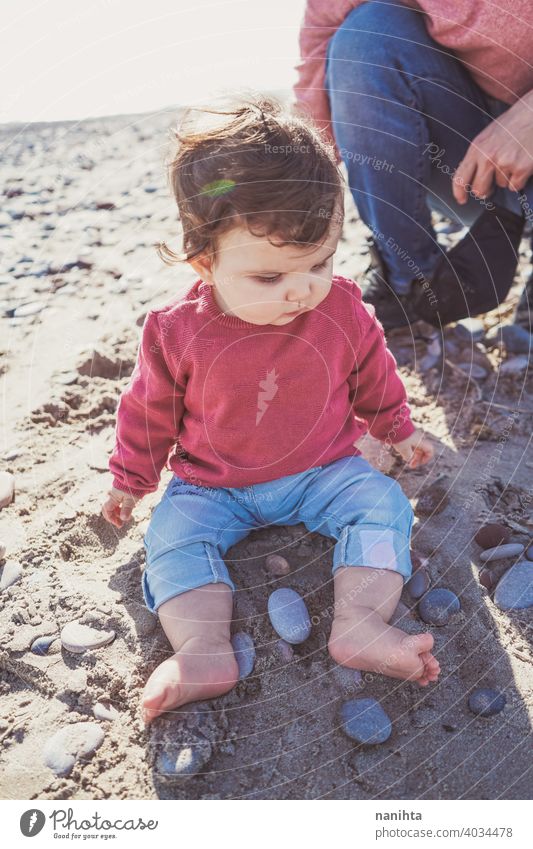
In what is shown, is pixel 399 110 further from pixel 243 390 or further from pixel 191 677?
pixel 191 677

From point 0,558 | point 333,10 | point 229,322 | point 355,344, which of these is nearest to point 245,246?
point 229,322

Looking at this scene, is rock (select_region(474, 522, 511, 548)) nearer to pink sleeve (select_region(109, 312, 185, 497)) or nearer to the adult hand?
pink sleeve (select_region(109, 312, 185, 497))

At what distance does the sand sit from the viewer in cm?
178

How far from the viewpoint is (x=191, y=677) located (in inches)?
72.7

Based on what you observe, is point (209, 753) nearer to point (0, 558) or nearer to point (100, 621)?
point (100, 621)

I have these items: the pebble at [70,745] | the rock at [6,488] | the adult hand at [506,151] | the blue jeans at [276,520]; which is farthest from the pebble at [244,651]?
the adult hand at [506,151]

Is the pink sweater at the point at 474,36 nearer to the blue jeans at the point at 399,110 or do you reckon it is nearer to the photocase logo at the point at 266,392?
the blue jeans at the point at 399,110

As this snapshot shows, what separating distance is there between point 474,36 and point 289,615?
2.22 metres

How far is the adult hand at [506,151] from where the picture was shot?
2658 mm

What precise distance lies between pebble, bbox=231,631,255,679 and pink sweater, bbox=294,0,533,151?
2257 mm

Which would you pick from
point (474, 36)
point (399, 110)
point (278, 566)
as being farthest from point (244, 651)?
point (474, 36)

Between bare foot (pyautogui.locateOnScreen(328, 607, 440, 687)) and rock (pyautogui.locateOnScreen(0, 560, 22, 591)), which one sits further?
rock (pyautogui.locateOnScreen(0, 560, 22, 591))
